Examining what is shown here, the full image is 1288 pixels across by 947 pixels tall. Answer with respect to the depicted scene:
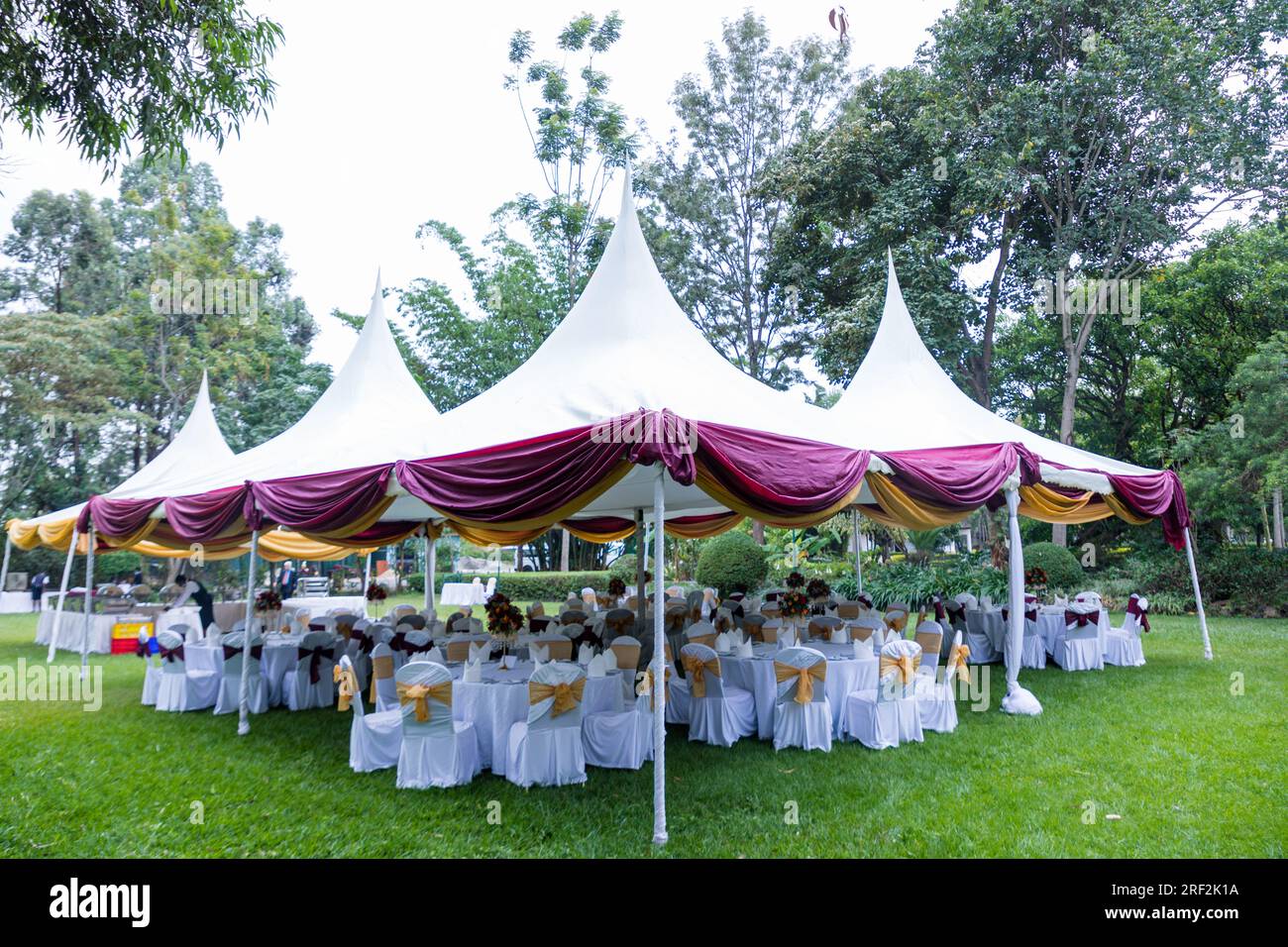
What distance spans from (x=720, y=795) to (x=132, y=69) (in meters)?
6.30

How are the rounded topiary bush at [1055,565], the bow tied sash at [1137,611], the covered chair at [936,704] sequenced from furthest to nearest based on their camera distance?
the rounded topiary bush at [1055,565] < the bow tied sash at [1137,611] < the covered chair at [936,704]

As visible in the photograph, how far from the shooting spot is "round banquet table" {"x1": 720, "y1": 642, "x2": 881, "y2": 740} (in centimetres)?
654

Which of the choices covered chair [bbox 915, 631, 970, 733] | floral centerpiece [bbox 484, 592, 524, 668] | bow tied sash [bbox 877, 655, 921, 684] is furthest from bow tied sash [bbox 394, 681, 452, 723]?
covered chair [bbox 915, 631, 970, 733]

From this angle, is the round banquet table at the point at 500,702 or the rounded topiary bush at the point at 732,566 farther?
the rounded topiary bush at the point at 732,566

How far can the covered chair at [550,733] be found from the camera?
5266 millimetres

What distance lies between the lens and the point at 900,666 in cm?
637

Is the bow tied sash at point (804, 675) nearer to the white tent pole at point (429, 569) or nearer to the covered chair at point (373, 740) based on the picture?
the covered chair at point (373, 740)

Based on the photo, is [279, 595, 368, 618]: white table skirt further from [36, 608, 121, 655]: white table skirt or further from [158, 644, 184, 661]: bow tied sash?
[158, 644, 184, 661]: bow tied sash

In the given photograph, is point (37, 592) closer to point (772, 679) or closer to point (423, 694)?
point (423, 694)

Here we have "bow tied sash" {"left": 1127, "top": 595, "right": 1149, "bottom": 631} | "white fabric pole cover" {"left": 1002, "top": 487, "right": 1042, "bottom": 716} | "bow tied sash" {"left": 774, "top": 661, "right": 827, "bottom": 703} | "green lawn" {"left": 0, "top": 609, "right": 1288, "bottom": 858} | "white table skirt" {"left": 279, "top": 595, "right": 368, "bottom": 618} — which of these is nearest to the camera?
"green lawn" {"left": 0, "top": 609, "right": 1288, "bottom": 858}

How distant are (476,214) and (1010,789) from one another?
69.2 feet

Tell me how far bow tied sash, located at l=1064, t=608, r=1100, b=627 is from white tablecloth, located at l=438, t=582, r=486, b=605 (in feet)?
46.8

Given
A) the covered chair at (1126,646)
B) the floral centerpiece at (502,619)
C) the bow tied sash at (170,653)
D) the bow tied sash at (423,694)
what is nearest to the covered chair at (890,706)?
the floral centerpiece at (502,619)

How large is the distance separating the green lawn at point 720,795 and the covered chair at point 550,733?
0.57 ft
